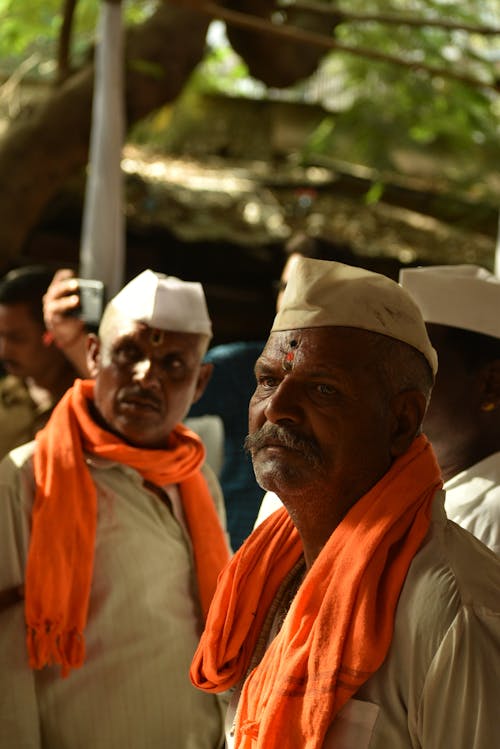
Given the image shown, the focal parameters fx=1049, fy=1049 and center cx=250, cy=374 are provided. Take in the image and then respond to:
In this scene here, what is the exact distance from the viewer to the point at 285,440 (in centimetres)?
195

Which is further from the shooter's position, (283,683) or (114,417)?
(114,417)

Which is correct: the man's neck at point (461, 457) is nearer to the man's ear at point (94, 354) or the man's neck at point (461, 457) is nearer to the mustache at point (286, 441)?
the mustache at point (286, 441)

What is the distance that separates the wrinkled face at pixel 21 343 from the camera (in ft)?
12.8

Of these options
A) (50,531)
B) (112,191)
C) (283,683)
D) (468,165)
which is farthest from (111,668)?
(468,165)

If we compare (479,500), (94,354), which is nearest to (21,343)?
(94,354)

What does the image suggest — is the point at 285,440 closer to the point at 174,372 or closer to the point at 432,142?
the point at 174,372

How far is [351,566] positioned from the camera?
180cm

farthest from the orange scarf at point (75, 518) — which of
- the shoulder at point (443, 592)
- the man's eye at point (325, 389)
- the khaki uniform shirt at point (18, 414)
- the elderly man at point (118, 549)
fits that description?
the shoulder at point (443, 592)

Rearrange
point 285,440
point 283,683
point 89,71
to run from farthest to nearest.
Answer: point 89,71, point 285,440, point 283,683

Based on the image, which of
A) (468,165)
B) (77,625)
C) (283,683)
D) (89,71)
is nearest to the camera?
(283,683)

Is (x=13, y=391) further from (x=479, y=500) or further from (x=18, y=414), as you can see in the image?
(x=479, y=500)

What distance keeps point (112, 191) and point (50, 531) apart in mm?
2831

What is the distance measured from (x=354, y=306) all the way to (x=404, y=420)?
0.77 feet

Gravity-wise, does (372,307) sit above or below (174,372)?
above
